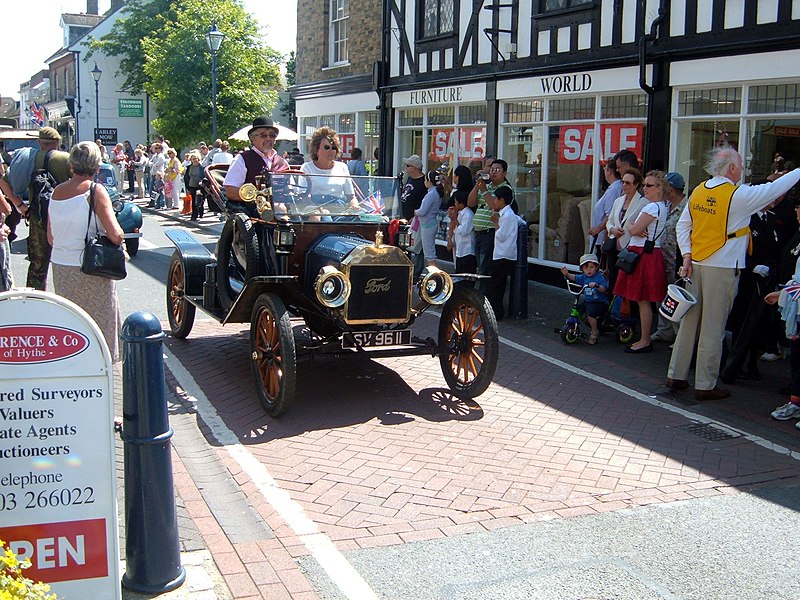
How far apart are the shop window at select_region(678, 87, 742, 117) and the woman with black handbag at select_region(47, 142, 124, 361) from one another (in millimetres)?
7616

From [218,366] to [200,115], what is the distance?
85.4ft

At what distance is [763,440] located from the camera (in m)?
6.24

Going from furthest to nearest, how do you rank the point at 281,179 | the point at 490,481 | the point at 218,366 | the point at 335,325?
the point at 218,366
the point at 281,179
the point at 335,325
the point at 490,481

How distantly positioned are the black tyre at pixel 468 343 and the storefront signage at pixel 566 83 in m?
6.49

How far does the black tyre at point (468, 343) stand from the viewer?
6578 mm

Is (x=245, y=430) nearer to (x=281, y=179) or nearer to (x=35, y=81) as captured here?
(x=281, y=179)

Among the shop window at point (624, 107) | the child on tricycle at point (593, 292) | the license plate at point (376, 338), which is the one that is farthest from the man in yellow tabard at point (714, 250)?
the shop window at point (624, 107)

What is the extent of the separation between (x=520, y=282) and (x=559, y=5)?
4877 millimetres

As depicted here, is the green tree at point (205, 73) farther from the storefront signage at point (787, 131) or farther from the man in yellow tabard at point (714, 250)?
the man in yellow tabard at point (714, 250)

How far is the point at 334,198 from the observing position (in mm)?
7410

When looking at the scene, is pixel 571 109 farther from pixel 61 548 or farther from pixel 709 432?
pixel 61 548

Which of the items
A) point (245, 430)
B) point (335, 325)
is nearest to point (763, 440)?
point (335, 325)

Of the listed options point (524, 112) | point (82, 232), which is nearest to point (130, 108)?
point (524, 112)

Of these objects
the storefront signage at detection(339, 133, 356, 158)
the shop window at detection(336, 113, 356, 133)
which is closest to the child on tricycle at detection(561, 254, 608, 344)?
the storefront signage at detection(339, 133, 356, 158)
